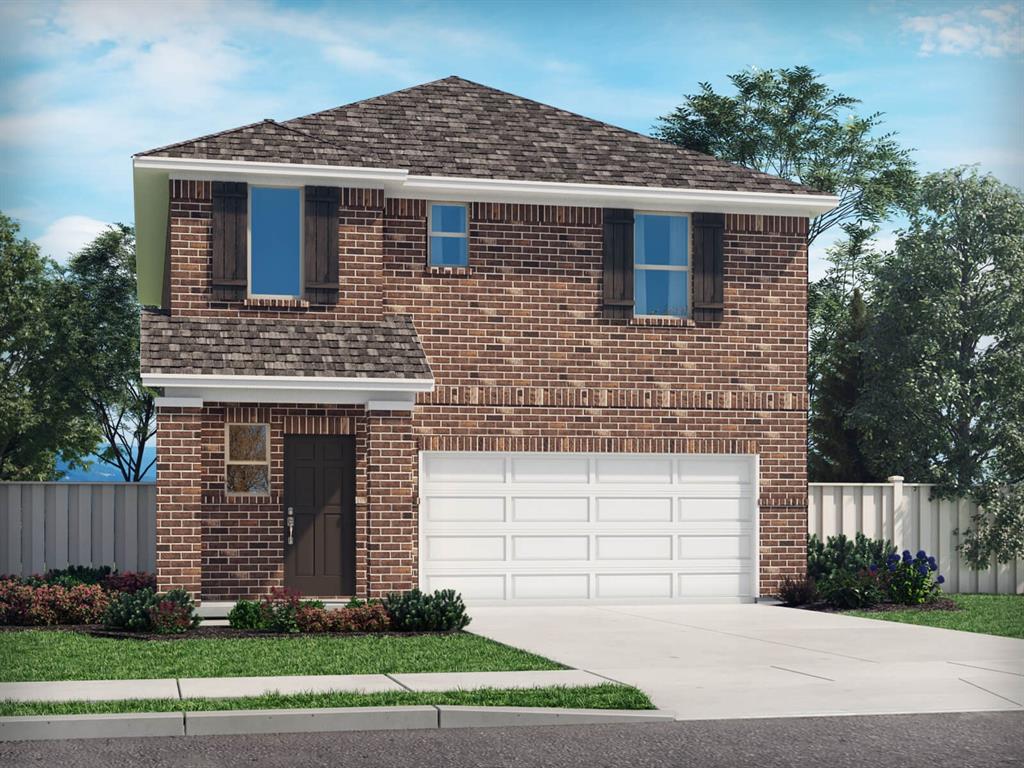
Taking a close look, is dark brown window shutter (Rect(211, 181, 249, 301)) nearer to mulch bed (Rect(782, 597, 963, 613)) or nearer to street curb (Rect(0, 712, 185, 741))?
mulch bed (Rect(782, 597, 963, 613))

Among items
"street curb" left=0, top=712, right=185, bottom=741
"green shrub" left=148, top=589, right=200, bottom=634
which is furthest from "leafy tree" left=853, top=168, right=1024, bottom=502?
"street curb" left=0, top=712, right=185, bottom=741

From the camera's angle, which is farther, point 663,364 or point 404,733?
point 663,364

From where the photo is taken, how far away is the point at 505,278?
22.6 m

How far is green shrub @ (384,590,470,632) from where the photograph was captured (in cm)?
1698

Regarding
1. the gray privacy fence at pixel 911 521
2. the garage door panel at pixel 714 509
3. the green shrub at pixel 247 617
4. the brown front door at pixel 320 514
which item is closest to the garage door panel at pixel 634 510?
the garage door panel at pixel 714 509

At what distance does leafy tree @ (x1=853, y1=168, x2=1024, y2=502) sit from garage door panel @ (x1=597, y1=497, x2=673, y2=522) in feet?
33.2

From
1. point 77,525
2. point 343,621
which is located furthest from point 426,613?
point 77,525

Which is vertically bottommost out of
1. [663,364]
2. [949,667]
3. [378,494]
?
[949,667]

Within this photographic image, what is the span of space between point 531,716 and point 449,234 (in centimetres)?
1249

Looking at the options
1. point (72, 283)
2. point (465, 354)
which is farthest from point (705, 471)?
point (72, 283)

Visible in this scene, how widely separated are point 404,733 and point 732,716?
261cm

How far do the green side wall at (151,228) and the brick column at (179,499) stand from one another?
3.86 m

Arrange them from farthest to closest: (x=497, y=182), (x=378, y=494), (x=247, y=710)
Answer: (x=497, y=182) < (x=378, y=494) < (x=247, y=710)

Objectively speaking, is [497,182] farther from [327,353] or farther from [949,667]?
[949,667]
